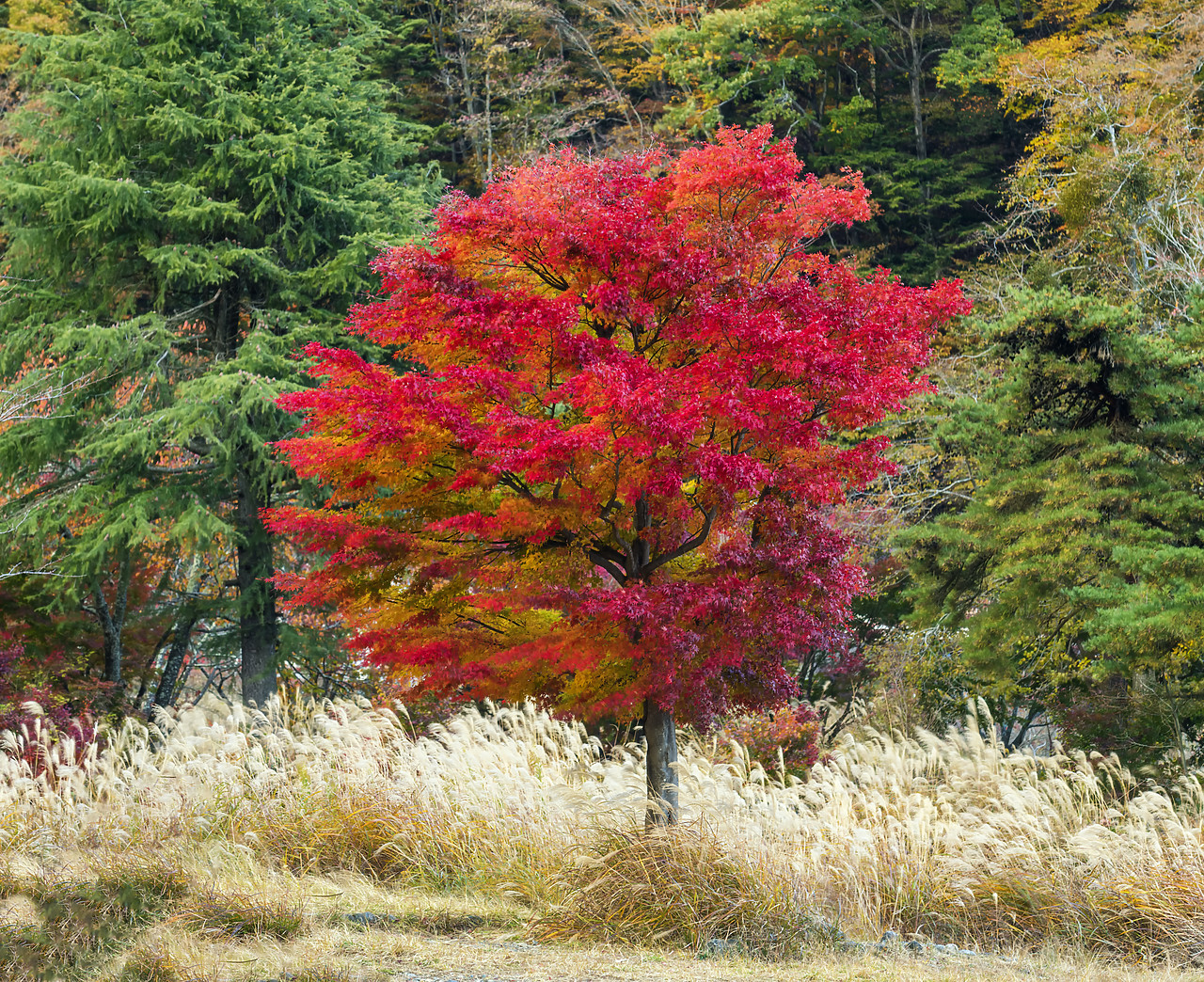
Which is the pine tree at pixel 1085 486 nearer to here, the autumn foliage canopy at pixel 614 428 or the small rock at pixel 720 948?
the autumn foliage canopy at pixel 614 428

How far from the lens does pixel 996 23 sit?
941 inches

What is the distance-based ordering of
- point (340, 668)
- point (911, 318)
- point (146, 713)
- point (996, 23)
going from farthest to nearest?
point (996, 23) → point (340, 668) → point (146, 713) → point (911, 318)

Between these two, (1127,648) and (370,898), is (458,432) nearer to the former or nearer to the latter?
(370,898)

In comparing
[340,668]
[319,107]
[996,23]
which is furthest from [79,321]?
[996,23]

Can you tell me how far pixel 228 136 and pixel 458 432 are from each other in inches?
434

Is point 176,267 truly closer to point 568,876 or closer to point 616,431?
point 616,431

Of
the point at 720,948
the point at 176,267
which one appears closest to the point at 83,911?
the point at 720,948

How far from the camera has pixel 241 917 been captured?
6.29 metres

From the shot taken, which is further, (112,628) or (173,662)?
(173,662)

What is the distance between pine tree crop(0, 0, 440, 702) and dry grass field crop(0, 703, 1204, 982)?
6006mm

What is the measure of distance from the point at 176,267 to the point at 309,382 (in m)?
2.15

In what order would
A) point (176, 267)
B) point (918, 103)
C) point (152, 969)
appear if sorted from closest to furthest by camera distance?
point (152, 969), point (176, 267), point (918, 103)

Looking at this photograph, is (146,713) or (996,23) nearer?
(146,713)

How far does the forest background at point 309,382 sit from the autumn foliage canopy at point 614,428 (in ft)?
10.2
